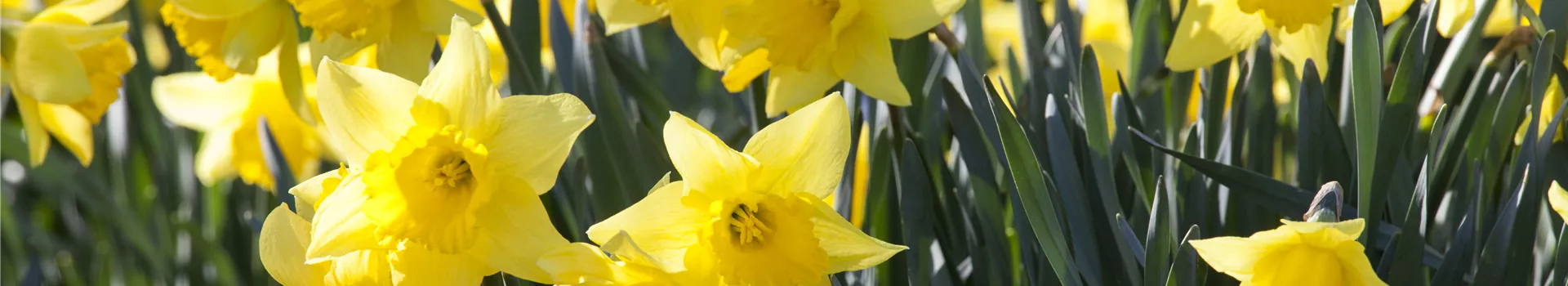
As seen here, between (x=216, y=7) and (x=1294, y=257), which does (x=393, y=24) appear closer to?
(x=216, y=7)

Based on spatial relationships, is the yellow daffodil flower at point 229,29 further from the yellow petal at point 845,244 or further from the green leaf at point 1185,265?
the green leaf at point 1185,265

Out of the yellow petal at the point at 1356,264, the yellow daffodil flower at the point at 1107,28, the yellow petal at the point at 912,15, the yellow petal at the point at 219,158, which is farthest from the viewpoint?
the yellow petal at the point at 219,158

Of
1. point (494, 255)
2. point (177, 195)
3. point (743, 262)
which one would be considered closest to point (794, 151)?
point (743, 262)

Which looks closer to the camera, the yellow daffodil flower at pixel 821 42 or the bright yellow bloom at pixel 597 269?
the bright yellow bloom at pixel 597 269

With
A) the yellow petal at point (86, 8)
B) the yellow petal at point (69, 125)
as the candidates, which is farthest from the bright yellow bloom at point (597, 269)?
the yellow petal at point (69, 125)

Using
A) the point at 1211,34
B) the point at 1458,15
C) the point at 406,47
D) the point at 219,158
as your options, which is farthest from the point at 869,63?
the point at 219,158

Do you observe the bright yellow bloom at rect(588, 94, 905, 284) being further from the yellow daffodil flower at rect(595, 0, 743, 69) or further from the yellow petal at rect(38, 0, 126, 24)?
the yellow petal at rect(38, 0, 126, 24)

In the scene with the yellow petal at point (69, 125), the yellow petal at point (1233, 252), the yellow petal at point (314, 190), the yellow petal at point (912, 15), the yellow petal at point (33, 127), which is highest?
the yellow petal at point (912, 15)
